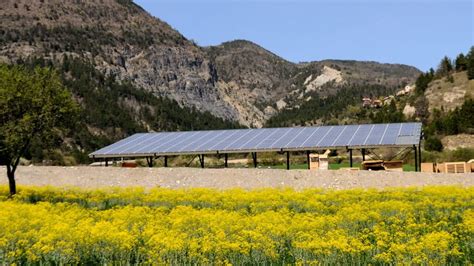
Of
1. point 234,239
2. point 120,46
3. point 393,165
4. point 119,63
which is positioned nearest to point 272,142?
point 393,165

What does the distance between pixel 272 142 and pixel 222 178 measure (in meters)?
6.74

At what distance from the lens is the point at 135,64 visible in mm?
163250

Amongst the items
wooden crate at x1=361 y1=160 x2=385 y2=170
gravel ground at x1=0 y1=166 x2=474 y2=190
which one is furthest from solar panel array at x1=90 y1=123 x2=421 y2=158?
gravel ground at x1=0 y1=166 x2=474 y2=190

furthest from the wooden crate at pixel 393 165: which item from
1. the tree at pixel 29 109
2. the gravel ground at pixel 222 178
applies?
the tree at pixel 29 109

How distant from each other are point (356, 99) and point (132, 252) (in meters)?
178

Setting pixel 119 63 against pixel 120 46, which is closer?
pixel 119 63

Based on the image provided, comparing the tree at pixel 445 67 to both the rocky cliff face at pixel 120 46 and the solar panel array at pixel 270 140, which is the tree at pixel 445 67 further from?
the solar panel array at pixel 270 140

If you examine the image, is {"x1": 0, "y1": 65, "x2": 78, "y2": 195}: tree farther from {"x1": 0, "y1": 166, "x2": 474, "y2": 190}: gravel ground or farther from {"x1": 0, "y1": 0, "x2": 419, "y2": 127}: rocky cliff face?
{"x1": 0, "y1": 0, "x2": 419, "y2": 127}: rocky cliff face

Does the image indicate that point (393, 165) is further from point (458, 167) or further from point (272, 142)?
point (272, 142)

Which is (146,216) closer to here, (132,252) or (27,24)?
(132,252)

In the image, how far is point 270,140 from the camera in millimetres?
42875

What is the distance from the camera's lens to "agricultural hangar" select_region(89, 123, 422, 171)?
3816 cm

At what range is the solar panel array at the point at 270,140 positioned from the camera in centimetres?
3850

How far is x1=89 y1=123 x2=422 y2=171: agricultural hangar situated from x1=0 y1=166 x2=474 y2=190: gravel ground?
9.96ft
